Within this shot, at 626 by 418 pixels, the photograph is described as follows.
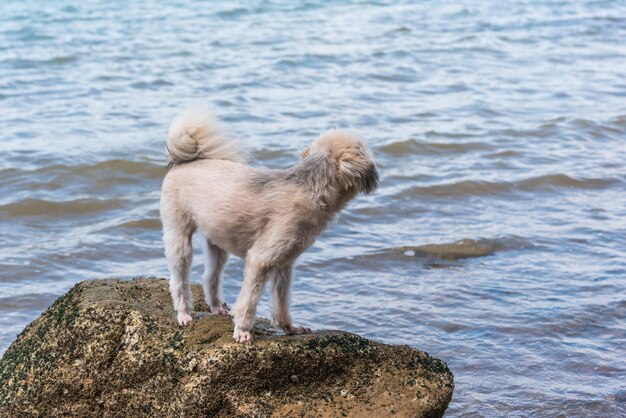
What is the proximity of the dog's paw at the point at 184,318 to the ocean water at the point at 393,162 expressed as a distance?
1091mm

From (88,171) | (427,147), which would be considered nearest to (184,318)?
(88,171)

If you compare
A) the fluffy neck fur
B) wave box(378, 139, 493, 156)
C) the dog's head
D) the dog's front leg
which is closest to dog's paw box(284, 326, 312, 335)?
the dog's front leg

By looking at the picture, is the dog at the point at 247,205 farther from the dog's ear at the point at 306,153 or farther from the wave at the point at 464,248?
the wave at the point at 464,248

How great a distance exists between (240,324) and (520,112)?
429 inches

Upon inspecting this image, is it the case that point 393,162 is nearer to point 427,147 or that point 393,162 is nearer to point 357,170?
point 427,147

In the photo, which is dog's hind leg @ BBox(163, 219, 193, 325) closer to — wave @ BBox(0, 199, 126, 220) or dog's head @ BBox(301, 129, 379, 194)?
dog's head @ BBox(301, 129, 379, 194)

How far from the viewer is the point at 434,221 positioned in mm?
10227

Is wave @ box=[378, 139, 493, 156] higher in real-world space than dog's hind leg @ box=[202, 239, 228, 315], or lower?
lower

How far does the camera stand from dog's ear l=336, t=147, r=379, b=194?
195 inches

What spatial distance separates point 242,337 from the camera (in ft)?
16.3

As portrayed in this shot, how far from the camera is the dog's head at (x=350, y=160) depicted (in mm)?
4965

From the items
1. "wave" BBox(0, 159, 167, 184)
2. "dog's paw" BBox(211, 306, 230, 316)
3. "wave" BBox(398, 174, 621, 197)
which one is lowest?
"wave" BBox(398, 174, 621, 197)

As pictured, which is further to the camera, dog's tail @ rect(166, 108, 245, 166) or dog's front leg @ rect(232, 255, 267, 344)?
dog's tail @ rect(166, 108, 245, 166)

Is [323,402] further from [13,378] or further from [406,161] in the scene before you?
[406,161]
